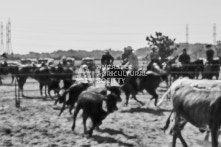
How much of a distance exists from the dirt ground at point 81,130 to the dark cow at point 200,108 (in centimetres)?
85

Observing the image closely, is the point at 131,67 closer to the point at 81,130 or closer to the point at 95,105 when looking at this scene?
the point at 81,130

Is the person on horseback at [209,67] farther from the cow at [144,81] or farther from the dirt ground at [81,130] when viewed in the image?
the dirt ground at [81,130]

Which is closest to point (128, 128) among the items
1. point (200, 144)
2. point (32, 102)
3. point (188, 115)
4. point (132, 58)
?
point (200, 144)

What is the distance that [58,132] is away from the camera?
688 cm

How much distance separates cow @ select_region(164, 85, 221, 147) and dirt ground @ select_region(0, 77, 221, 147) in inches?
33.4

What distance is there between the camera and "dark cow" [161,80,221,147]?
4875 millimetres

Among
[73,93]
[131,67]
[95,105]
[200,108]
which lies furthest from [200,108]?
[131,67]

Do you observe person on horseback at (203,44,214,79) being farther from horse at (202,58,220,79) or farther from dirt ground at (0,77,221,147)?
dirt ground at (0,77,221,147)

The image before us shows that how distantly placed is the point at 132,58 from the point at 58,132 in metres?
4.33

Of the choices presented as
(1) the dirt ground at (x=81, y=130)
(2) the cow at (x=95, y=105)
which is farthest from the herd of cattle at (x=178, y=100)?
(1) the dirt ground at (x=81, y=130)

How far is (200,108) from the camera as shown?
5.06m

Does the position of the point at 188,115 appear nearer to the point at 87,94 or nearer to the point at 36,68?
the point at 87,94

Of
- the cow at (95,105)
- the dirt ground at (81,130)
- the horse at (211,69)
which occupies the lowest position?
the dirt ground at (81,130)

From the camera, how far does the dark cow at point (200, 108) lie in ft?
16.0
